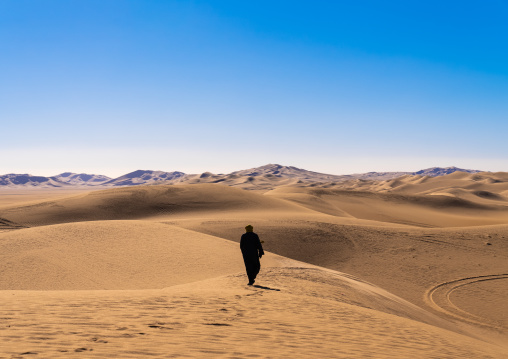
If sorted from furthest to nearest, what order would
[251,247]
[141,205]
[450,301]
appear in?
[141,205] < [450,301] < [251,247]

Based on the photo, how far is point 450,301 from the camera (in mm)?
18141

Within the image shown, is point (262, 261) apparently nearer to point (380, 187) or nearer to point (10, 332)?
point (10, 332)

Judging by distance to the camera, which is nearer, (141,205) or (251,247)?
(251,247)

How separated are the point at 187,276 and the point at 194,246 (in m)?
4.90

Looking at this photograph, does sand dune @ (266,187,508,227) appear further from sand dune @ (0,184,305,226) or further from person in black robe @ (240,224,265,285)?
person in black robe @ (240,224,265,285)

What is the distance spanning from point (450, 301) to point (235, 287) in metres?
11.4

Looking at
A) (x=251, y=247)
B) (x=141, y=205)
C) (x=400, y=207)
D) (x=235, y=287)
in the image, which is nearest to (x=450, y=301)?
(x=235, y=287)

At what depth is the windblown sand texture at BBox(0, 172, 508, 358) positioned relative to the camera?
6477mm

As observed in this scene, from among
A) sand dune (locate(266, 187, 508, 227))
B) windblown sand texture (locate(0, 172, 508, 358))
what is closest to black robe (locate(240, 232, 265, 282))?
windblown sand texture (locate(0, 172, 508, 358))

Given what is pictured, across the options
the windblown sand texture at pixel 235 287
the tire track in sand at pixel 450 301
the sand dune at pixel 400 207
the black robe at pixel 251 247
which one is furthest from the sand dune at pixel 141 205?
the black robe at pixel 251 247

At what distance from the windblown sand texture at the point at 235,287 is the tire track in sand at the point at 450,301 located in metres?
0.09

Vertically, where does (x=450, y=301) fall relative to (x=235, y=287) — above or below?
below

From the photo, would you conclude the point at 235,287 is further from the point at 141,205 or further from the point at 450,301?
the point at 141,205

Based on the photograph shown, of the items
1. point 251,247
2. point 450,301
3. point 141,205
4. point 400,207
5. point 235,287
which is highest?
point 400,207
